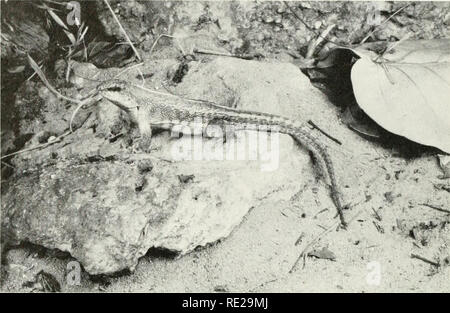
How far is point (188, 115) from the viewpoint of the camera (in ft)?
10.3

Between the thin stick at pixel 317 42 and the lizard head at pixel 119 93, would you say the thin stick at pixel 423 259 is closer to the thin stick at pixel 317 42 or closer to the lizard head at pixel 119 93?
the thin stick at pixel 317 42

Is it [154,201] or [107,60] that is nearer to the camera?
[154,201]

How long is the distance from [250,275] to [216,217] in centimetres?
40

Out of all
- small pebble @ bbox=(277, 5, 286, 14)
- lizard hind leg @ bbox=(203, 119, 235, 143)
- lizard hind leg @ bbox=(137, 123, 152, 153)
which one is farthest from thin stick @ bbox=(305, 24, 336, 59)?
lizard hind leg @ bbox=(137, 123, 152, 153)

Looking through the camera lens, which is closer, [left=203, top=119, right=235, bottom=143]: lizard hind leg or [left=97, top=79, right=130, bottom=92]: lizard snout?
[left=203, top=119, right=235, bottom=143]: lizard hind leg

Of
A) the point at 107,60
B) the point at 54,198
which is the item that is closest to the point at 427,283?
the point at 54,198

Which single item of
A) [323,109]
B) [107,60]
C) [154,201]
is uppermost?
[107,60]

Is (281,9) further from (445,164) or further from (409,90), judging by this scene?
(445,164)

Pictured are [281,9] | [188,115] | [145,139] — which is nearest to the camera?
[145,139]

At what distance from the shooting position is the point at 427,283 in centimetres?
234

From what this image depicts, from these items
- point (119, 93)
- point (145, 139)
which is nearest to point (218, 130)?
point (145, 139)

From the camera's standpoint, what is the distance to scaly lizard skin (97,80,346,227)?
278cm

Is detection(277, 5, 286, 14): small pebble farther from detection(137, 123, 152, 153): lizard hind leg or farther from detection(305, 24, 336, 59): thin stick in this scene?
detection(137, 123, 152, 153): lizard hind leg

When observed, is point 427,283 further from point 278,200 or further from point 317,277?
point 278,200
